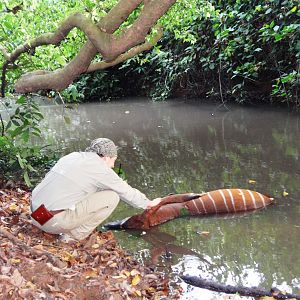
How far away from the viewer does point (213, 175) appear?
27.7ft

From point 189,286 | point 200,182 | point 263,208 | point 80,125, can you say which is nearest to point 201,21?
point 80,125

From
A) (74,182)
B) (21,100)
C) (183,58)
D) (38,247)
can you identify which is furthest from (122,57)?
(183,58)

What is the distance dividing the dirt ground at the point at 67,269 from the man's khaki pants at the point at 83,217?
12 centimetres

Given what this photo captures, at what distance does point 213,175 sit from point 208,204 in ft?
6.44

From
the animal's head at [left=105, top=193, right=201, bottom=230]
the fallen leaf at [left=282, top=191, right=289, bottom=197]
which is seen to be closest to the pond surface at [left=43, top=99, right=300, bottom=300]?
the fallen leaf at [left=282, top=191, right=289, bottom=197]

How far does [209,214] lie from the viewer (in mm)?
6520

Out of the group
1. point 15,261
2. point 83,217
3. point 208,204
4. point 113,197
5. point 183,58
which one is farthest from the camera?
point 183,58

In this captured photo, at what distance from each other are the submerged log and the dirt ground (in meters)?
0.21

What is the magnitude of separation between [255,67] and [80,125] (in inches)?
225

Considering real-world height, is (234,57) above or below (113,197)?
above

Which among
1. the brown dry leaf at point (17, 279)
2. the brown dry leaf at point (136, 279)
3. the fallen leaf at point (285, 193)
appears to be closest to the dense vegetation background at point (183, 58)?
the brown dry leaf at point (136, 279)

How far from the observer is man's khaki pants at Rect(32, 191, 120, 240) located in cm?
492

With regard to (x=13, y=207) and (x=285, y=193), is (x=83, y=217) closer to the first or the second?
(x=13, y=207)

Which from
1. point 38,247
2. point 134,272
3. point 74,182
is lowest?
point 134,272
